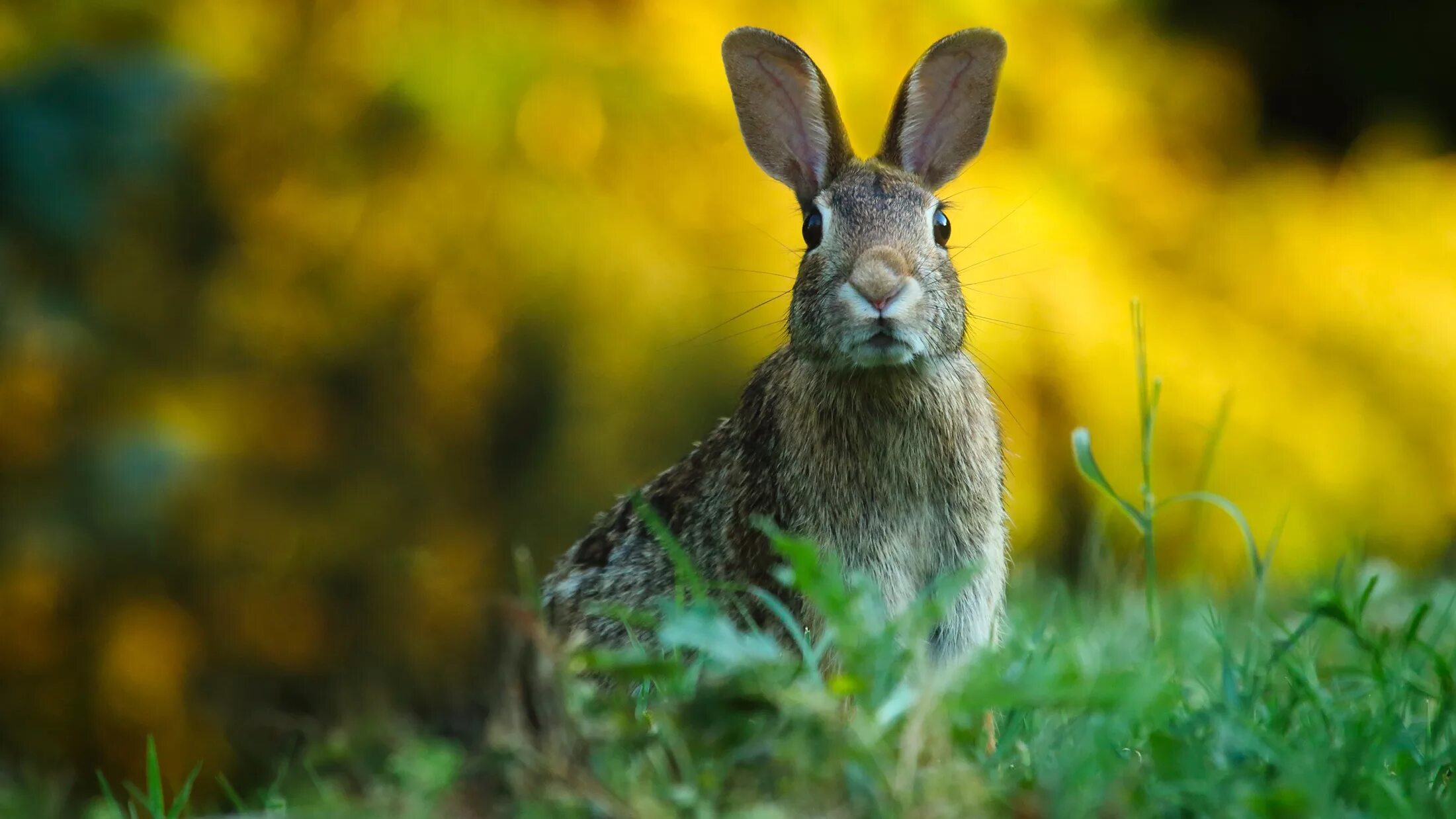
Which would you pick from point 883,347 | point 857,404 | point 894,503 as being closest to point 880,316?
point 883,347

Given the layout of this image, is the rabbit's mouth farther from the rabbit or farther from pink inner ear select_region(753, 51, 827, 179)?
pink inner ear select_region(753, 51, 827, 179)

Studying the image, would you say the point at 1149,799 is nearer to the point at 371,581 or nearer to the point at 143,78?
the point at 371,581

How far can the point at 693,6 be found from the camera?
18.8ft

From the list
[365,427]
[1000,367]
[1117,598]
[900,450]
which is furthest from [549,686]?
[365,427]

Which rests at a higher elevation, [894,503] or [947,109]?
[947,109]

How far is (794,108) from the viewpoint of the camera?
3.11 metres

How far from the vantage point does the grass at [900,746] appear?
148cm

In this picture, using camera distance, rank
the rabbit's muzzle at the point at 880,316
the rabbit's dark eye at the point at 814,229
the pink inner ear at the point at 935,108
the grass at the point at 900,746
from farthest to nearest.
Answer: the pink inner ear at the point at 935,108
the rabbit's dark eye at the point at 814,229
the rabbit's muzzle at the point at 880,316
the grass at the point at 900,746

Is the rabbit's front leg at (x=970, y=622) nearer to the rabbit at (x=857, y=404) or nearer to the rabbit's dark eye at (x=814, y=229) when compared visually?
the rabbit at (x=857, y=404)

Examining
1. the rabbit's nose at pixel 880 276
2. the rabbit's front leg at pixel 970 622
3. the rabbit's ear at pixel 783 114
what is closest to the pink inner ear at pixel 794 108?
the rabbit's ear at pixel 783 114

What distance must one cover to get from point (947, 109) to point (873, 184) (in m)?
0.30

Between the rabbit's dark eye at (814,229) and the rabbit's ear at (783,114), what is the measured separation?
6.2 inches

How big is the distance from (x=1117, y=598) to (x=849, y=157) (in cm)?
158

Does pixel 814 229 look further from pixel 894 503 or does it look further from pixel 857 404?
pixel 894 503
